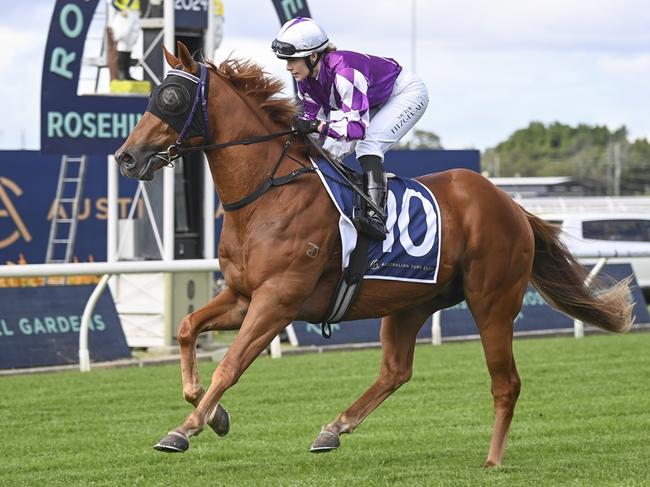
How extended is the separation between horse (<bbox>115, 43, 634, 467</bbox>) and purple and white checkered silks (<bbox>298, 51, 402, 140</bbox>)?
154 millimetres

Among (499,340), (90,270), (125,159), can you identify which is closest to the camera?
(125,159)

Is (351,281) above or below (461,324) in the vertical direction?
above

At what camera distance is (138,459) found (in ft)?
21.2

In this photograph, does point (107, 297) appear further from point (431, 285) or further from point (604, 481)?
point (604, 481)

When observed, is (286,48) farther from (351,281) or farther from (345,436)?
(345,436)

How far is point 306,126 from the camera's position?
5.91m

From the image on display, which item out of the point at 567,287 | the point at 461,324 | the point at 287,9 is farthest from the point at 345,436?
the point at 287,9

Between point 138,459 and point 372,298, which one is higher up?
point 372,298

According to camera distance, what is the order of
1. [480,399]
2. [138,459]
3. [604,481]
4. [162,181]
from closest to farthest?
[604,481] < [138,459] < [480,399] < [162,181]

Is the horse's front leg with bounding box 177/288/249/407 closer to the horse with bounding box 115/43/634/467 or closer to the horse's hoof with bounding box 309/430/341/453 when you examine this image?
the horse with bounding box 115/43/634/467

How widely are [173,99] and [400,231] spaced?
1261 millimetres

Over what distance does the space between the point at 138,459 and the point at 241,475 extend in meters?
0.79

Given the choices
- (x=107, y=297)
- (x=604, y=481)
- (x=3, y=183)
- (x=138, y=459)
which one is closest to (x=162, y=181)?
(x=107, y=297)

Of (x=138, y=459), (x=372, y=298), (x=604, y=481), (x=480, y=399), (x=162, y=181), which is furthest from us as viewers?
(x=162, y=181)
